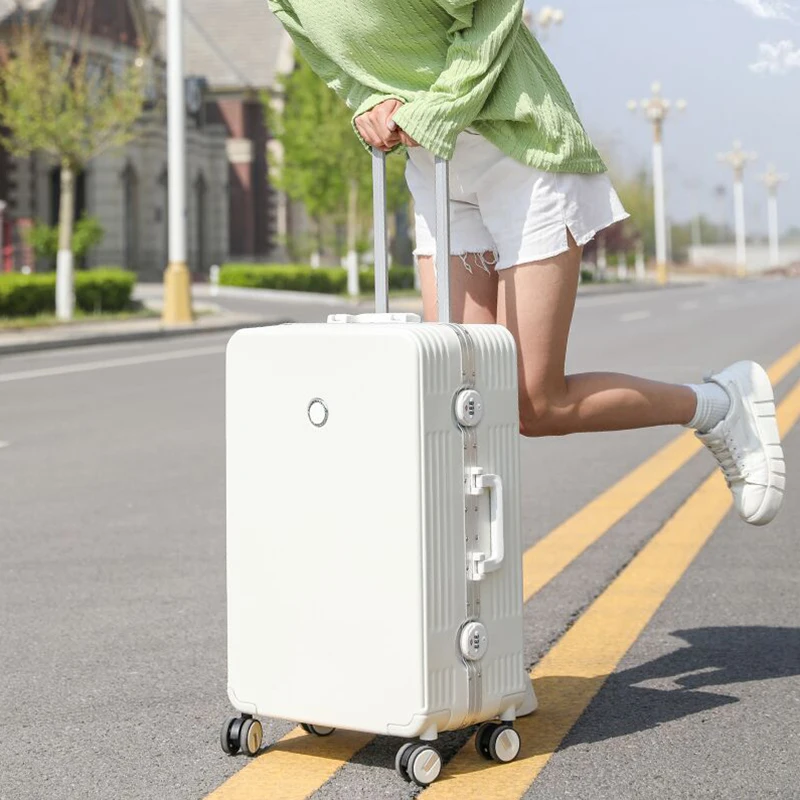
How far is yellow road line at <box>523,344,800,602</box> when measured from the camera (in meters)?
5.45

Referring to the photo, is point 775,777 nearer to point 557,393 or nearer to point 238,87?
point 557,393

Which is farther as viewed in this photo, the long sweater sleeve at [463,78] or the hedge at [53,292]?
the hedge at [53,292]

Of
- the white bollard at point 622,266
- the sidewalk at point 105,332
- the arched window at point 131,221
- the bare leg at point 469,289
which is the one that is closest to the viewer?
the bare leg at point 469,289

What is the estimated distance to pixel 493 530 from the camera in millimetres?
3141

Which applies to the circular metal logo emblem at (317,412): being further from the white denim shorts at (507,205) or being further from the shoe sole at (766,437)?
the shoe sole at (766,437)

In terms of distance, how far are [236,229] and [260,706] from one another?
177 ft

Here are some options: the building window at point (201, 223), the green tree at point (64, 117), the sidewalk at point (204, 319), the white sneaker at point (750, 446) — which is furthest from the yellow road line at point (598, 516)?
the building window at point (201, 223)

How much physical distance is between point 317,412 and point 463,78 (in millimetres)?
775

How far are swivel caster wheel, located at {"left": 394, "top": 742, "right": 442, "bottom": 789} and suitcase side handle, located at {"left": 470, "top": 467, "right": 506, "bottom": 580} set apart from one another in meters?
0.33

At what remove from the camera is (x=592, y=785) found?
3043 millimetres

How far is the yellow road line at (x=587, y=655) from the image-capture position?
3.09 meters

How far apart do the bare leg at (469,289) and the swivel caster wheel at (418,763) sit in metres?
1.06

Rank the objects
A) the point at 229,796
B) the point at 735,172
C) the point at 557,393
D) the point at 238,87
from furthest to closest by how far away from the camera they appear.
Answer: the point at 735,172 < the point at 238,87 < the point at 557,393 < the point at 229,796

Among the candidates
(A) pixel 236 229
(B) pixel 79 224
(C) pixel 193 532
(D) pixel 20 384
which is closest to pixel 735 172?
(A) pixel 236 229
